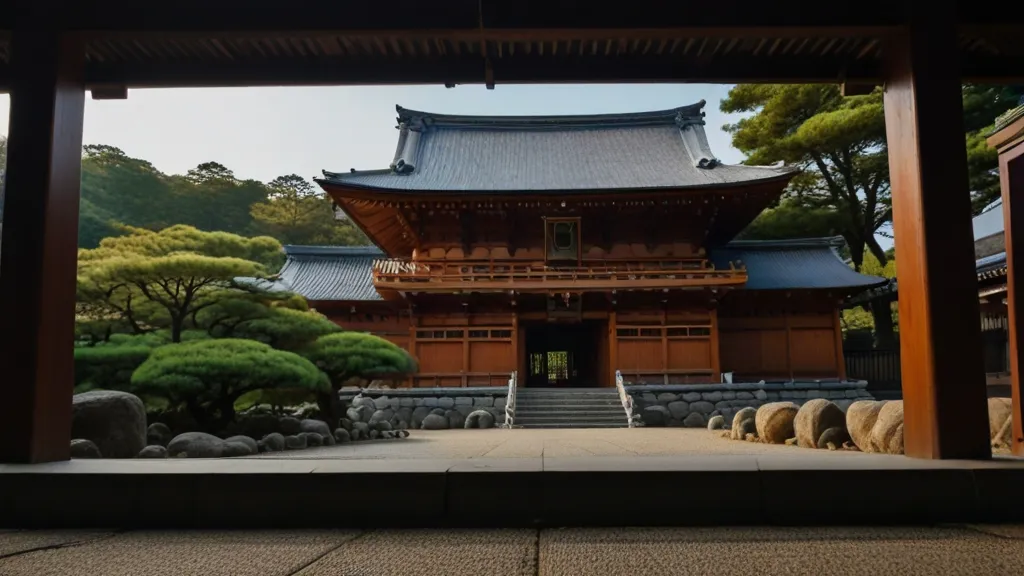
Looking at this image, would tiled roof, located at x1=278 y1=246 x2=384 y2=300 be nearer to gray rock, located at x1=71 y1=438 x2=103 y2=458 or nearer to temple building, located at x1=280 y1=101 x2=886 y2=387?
temple building, located at x1=280 y1=101 x2=886 y2=387

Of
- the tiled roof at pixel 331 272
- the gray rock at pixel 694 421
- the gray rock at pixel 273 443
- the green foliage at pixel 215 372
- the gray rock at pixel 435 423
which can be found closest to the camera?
the green foliage at pixel 215 372

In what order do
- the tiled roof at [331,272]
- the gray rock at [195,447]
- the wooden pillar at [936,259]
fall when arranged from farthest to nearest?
1. the tiled roof at [331,272]
2. the gray rock at [195,447]
3. the wooden pillar at [936,259]

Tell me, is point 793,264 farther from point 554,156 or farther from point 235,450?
point 235,450

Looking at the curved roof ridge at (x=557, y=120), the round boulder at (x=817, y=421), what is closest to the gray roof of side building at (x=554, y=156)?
the curved roof ridge at (x=557, y=120)

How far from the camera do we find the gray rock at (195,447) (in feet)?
26.2

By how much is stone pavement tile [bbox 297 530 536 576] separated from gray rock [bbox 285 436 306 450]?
697 cm

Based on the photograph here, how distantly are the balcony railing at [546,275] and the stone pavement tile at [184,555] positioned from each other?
14193 mm

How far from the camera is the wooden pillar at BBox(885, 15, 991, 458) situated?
149 inches

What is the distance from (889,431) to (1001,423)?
1033mm

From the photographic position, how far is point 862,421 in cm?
757

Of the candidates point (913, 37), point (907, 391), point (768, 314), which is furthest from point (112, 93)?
point (768, 314)

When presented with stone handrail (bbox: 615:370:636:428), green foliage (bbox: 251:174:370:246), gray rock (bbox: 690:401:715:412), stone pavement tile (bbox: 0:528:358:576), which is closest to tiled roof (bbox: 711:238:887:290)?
gray rock (bbox: 690:401:715:412)

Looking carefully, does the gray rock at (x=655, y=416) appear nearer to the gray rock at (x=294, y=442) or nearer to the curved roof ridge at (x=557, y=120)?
the gray rock at (x=294, y=442)

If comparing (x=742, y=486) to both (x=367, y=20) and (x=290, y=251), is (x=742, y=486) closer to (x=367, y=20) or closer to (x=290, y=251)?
(x=367, y=20)
